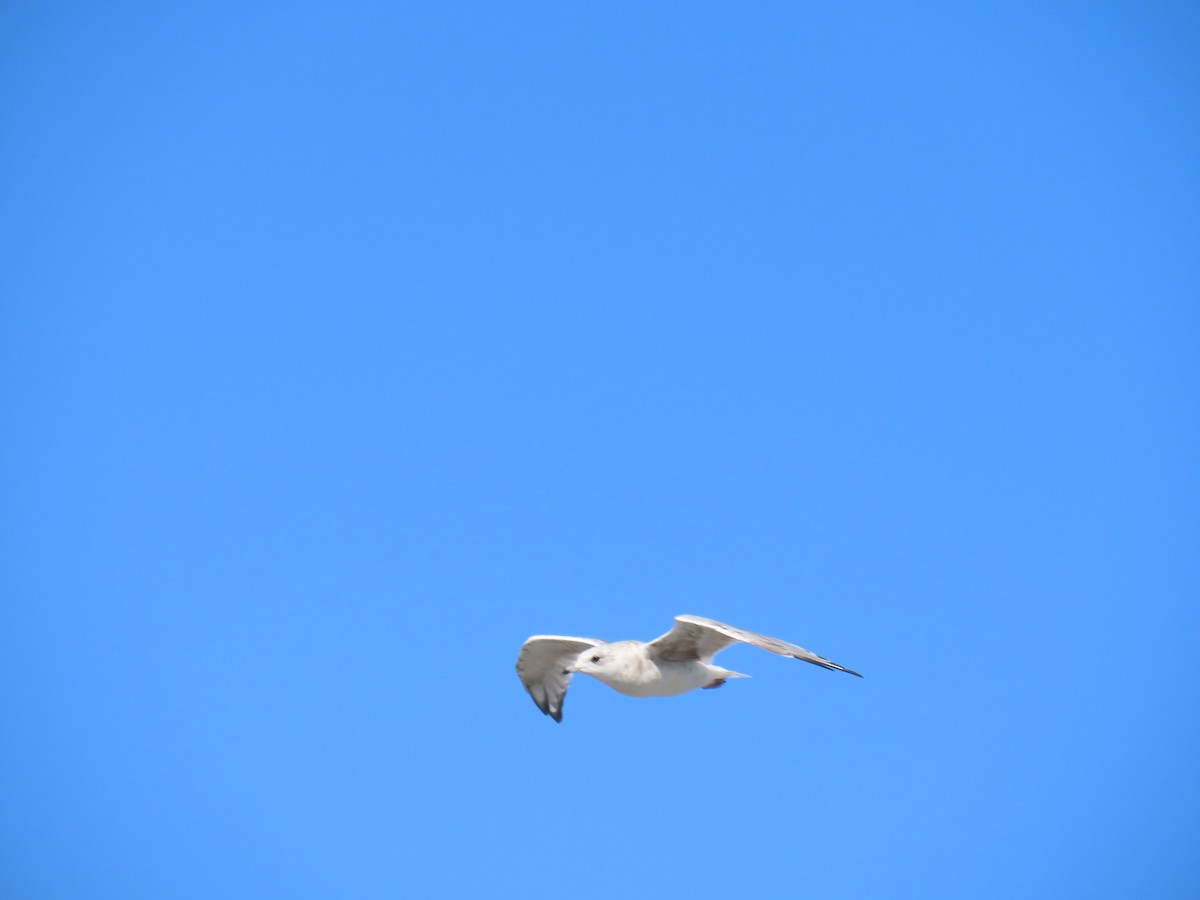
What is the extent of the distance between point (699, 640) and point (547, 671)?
3424 mm

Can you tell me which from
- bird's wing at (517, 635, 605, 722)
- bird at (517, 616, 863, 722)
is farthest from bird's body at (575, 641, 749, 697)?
bird's wing at (517, 635, 605, 722)

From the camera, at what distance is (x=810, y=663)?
923 cm

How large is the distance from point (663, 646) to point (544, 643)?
265 cm

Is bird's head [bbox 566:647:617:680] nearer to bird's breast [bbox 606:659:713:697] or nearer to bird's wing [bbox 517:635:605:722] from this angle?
bird's breast [bbox 606:659:713:697]

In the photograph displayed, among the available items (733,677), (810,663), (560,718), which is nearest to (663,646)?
(733,677)

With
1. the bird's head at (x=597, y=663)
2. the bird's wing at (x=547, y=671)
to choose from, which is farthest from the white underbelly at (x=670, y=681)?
the bird's wing at (x=547, y=671)

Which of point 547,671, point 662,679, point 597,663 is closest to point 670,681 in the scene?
point 662,679

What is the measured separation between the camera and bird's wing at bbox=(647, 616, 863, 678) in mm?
9930

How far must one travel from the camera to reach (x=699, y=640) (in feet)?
36.6

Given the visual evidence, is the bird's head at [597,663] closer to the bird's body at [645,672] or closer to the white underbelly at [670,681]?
the bird's body at [645,672]

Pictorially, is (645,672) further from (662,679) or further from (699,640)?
(699,640)

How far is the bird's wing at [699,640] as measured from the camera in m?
9.93

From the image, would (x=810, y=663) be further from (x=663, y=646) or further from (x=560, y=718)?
(x=560, y=718)

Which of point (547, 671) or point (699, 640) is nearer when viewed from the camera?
point (699, 640)
